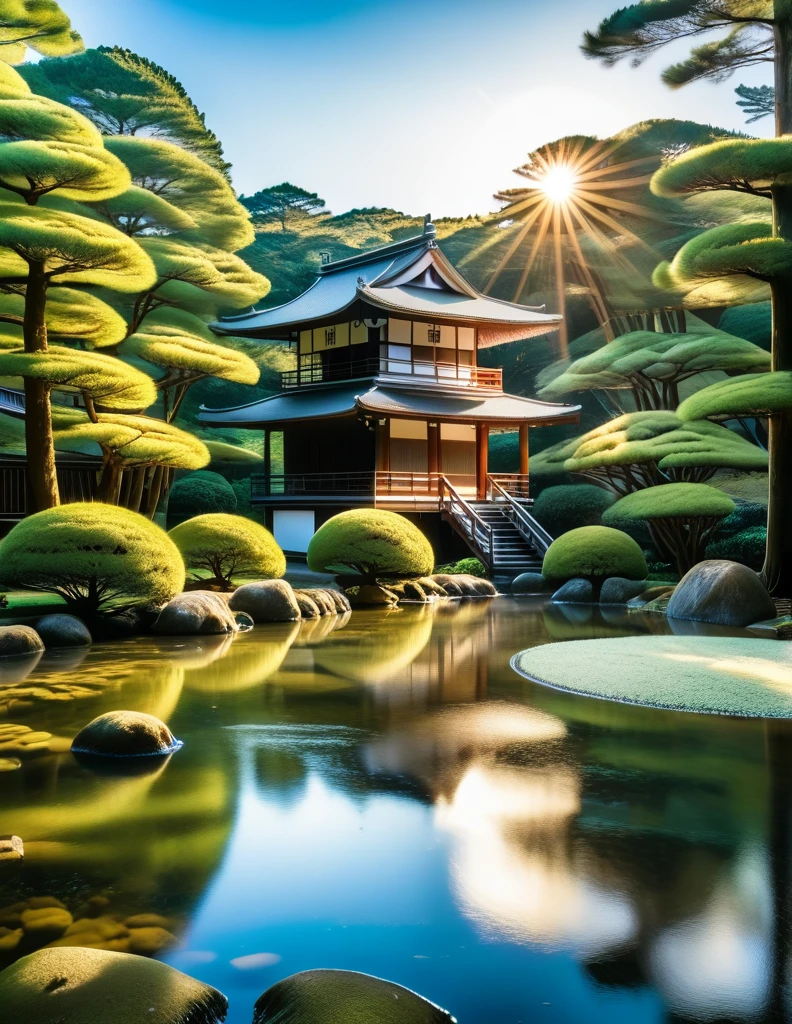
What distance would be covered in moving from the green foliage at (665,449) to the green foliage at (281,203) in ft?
102

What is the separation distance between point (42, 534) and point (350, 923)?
33.5 ft

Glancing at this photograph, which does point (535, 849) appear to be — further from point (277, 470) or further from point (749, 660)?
point (277, 470)

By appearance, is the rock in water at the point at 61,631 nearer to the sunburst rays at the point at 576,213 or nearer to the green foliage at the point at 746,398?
the green foliage at the point at 746,398

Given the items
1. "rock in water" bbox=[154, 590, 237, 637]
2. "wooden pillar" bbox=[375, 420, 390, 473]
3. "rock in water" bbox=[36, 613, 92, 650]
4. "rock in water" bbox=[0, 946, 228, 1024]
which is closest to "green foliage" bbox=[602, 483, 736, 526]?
"wooden pillar" bbox=[375, 420, 390, 473]

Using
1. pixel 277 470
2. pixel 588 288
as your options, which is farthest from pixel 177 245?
pixel 588 288

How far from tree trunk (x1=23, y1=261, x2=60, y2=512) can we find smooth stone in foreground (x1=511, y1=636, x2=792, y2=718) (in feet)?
27.6

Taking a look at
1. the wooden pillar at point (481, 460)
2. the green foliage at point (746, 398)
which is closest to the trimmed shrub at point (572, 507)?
the wooden pillar at point (481, 460)

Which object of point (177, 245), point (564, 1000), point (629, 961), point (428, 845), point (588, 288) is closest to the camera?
point (564, 1000)

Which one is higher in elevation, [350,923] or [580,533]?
[580,533]

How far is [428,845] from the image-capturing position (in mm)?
5367

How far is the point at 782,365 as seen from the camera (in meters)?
16.8

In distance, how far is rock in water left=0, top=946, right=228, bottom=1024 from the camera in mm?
3520

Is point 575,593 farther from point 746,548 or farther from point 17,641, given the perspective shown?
point 17,641

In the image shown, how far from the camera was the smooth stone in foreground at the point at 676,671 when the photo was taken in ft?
29.3
